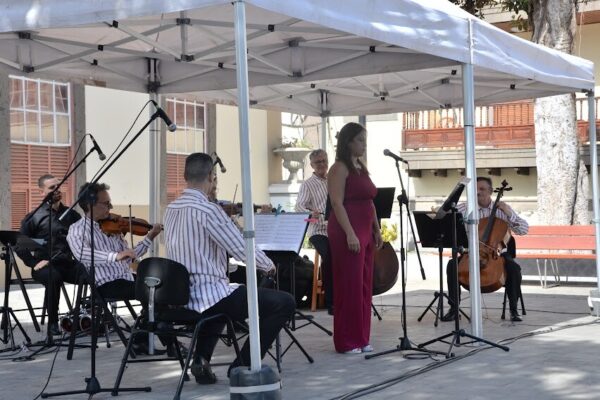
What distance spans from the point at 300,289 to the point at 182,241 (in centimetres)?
484

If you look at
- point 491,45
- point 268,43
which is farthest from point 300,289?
point 491,45

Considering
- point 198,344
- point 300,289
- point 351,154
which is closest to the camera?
point 198,344

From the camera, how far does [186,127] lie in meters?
19.3

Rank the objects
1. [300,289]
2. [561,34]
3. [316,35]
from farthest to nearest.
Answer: [561,34], [300,289], [316,35]

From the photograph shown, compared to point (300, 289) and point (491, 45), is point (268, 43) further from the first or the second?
point (300, 289)

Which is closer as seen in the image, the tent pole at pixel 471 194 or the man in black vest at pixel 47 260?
the tent pole at pixel 471 194

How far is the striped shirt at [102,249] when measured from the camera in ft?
25.4

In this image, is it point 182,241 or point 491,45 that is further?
point 491,45

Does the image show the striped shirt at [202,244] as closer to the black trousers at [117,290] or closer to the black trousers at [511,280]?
the black trousers at [117,290]

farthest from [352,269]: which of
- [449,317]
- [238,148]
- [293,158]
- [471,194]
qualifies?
[293,158]

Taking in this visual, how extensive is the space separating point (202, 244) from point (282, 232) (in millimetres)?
2008

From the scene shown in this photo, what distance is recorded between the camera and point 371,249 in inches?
330

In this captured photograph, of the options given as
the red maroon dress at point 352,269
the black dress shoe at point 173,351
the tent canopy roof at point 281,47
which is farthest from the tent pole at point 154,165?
the red maroon dress at point 352,269

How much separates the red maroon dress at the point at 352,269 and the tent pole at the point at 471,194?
2.62 feet
